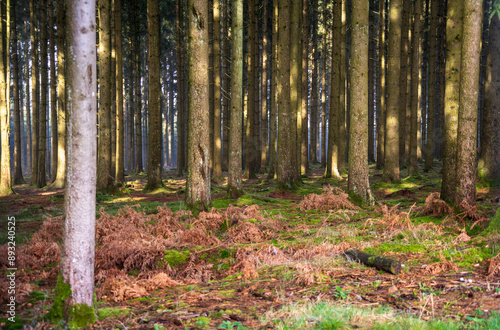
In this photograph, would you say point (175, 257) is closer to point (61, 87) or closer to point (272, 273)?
point (272, 273)

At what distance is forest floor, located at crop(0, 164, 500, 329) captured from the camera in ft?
11.7

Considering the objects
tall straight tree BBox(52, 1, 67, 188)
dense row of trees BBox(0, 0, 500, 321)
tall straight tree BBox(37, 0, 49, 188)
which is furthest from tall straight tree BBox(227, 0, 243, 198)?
tall straight tree BBox(37, 0, 49, 188)

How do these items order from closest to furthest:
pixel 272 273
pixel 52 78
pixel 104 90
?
1. pixel 272 273
2. pixel 104 90
3. pixel 52 78

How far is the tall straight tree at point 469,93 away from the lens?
6.93 m

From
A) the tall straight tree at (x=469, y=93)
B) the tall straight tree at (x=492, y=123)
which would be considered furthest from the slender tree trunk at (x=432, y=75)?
the tall straight tree at (x=469, y=93)

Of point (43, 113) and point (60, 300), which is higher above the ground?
point (43, 113)

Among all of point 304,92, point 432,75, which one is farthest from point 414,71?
point 304,92

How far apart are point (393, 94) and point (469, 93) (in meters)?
7.34

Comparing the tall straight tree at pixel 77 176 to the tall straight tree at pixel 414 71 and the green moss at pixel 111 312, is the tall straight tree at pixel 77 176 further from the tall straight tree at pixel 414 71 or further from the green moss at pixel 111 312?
the tall straight tree at pixel 414 71

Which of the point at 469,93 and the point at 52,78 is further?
the point at 52,78

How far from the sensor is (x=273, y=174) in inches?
775

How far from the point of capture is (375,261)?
5129 millimetres

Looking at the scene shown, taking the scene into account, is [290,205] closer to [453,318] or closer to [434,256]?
[434,256]

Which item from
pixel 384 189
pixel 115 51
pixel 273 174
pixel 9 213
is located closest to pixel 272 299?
pixel 9 213
